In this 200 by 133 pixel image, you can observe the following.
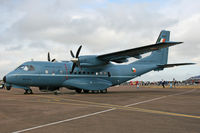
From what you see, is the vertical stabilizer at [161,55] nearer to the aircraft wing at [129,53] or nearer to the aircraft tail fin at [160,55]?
the aircraft tail fin at [160,55]

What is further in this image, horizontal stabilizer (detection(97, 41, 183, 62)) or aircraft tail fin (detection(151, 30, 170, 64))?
aircraft tail fin (detection(151, 30, 170, 64))

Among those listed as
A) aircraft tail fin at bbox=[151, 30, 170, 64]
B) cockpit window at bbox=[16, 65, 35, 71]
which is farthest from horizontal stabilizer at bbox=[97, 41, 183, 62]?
cockpit window at bbox=[16, 65, 35, 71]

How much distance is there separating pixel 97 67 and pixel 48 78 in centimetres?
593

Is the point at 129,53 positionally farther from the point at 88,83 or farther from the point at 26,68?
the point at 26,68

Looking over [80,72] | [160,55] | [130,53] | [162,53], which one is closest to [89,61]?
[80,72]

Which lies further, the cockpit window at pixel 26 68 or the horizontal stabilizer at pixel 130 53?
the cockpit window at pixel 26 68

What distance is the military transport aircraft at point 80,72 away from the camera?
19.8 meters

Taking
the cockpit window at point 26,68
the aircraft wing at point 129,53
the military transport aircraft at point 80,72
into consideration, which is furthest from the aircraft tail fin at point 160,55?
the cockpit window at point 26,68

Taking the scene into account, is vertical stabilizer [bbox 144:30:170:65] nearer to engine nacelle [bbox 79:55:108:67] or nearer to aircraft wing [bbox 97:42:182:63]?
aircraft wing [bbox 97:42:182:63]

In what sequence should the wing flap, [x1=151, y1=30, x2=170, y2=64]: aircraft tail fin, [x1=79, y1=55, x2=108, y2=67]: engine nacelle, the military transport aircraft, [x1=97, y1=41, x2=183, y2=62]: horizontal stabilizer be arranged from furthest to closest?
[x1=151, y1=30, x2=170, y2=64]: aircraft tail fin
the wing flap
[x1=79, y1=55, x2=108, y2=67]: engine nacelle
the military transport aircraft
[x1=97, y1=41, x2=183, y2=62]: horizontal stabilizer

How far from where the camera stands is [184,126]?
5.93m

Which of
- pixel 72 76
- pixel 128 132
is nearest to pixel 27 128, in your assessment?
pixel 128 132

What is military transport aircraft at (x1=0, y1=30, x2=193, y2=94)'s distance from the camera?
1978 centimetres

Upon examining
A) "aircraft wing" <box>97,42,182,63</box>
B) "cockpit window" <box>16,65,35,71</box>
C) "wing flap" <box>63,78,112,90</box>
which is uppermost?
"aircraft wing" <box>97,42,182,63</box>
